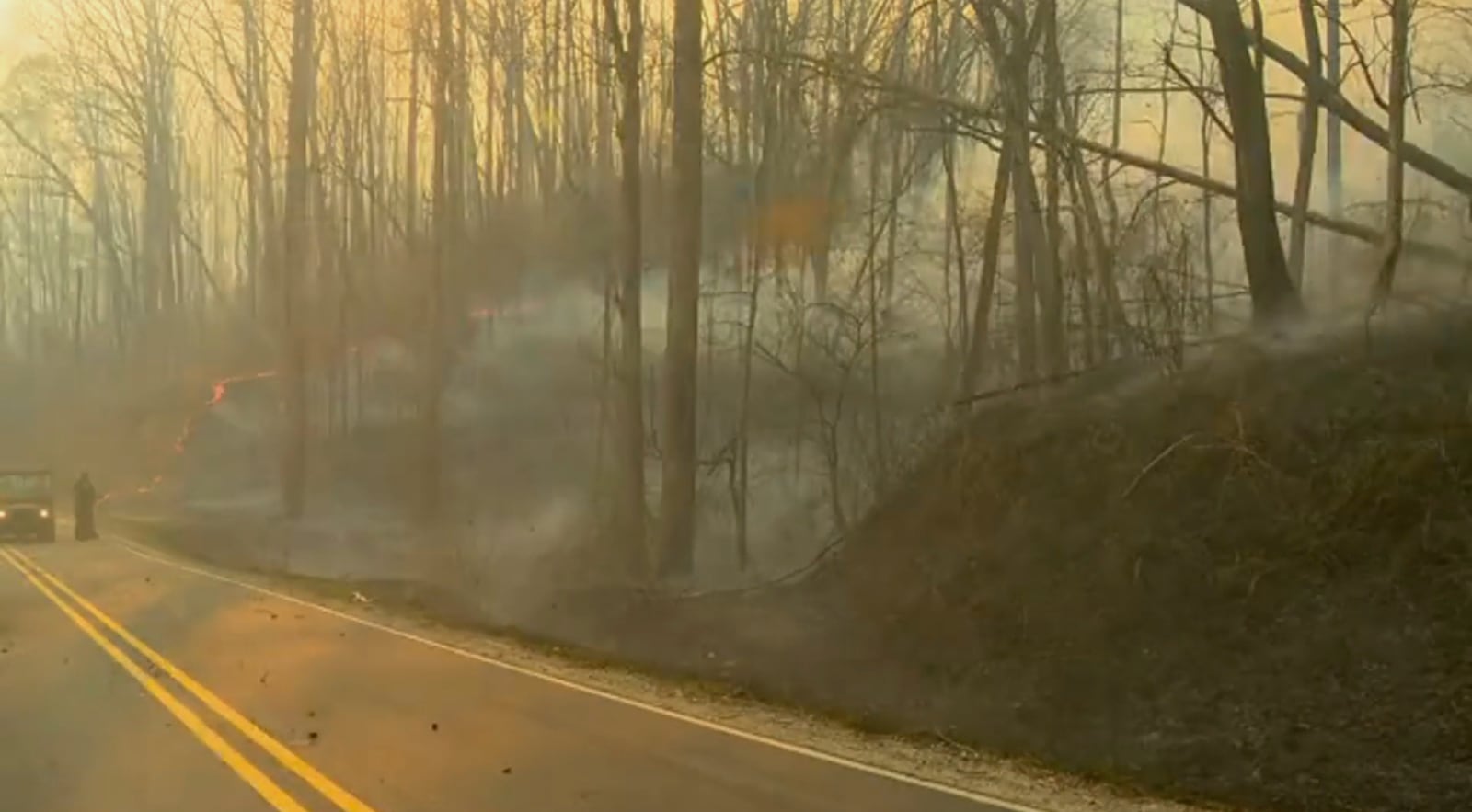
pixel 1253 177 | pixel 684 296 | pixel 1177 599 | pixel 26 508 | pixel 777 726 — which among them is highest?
pixel 1253 177

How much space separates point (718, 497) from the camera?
96.2 ft

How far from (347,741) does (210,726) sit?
135cm

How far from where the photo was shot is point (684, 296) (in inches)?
867

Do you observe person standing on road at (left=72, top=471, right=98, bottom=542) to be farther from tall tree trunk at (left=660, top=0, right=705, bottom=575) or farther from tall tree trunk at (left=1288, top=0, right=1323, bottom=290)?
tall tree trunk at (left=1288, top=0, right=1323, bottom=290)

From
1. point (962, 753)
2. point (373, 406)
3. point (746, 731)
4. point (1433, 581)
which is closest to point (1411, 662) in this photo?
point (1433, 581)

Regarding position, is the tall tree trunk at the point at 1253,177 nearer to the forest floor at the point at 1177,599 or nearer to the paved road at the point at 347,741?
the forest floor at the point at 1177,599

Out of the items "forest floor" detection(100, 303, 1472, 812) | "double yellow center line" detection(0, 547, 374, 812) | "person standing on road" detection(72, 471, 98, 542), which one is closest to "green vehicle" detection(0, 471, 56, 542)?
"person standing on road" detection(72, 471, 98, 542)

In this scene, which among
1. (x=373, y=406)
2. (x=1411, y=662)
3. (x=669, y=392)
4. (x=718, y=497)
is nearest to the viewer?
(x=1411, y=662)

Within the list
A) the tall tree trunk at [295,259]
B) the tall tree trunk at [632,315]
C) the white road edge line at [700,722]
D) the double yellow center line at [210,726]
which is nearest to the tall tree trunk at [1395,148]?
the white road edge line at [700,722]

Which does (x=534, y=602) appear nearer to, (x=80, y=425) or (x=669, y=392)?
(x=669, y=392)

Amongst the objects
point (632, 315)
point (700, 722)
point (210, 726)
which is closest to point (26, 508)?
point (632, 315)

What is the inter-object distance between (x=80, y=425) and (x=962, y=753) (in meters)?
69.0

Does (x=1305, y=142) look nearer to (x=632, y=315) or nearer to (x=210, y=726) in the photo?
(x=632, y=315)

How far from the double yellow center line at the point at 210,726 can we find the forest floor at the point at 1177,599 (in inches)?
179
